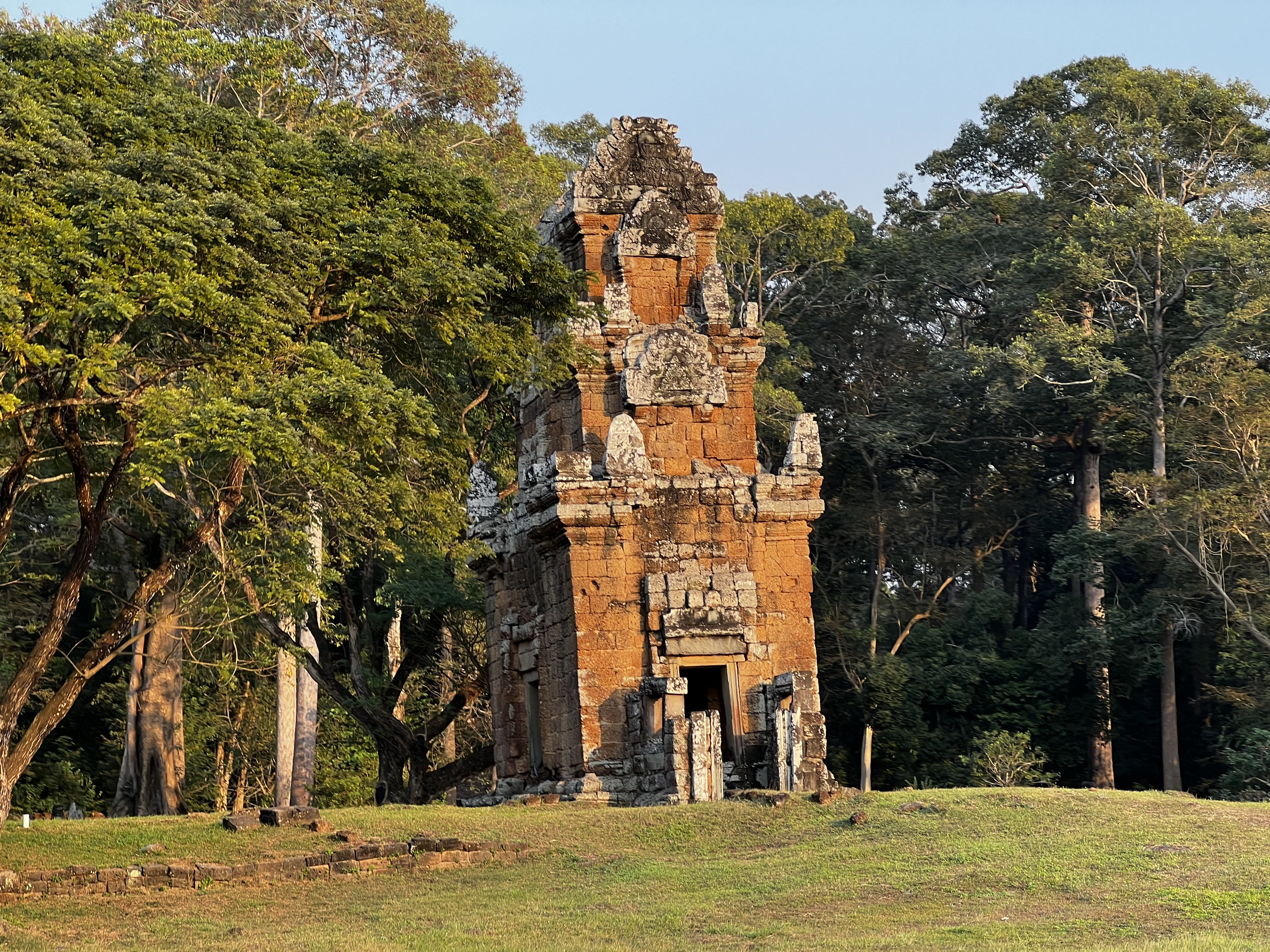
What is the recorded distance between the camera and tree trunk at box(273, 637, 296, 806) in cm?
2769

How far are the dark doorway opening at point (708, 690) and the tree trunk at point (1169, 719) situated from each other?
13.3 metres

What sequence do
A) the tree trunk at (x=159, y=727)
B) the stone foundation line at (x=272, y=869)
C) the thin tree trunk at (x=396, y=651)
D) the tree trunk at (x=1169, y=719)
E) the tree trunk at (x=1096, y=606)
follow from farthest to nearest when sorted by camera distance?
the tree trunk at (x=1096, y=606) → the tree trunk at (x=1169, y=719) → the thin tree trunk at (x=396, y=651) → the tree trunk at (x=159, y=727) → the stone foundation line at (x=272, y=869)

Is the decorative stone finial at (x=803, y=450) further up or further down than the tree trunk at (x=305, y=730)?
further up

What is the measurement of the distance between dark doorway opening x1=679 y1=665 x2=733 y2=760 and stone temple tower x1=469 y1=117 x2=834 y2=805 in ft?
0.13

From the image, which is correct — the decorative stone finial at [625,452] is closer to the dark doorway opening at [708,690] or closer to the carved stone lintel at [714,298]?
the carved stone lintel at [714,298]

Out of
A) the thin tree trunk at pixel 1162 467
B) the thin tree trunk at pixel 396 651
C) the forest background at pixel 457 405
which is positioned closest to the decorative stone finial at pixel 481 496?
the forest background at pixel 457 405

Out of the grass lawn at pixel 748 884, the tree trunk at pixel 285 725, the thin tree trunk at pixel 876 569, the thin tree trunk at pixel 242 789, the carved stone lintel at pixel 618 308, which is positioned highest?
the carved stone lintel at pixel 618 308

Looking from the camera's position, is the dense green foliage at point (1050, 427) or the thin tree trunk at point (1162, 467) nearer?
the dense green foliage at point (1050, 427)

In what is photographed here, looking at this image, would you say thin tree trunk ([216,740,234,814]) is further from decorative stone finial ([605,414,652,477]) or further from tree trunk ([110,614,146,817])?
decorative stone finial ([605,414,652,477])

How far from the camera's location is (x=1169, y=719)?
30969 mm

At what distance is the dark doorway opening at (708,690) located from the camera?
64.5 feet

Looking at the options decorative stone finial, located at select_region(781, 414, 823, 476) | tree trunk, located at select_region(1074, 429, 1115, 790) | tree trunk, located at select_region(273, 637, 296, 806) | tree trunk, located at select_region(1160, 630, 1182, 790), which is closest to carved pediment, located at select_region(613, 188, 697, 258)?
decorative stone finial, located at select_region(781, 414, 823, 476)

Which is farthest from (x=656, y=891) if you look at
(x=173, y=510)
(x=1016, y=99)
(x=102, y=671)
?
(x=1016, y=99)

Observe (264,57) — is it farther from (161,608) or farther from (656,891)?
(656,891)
